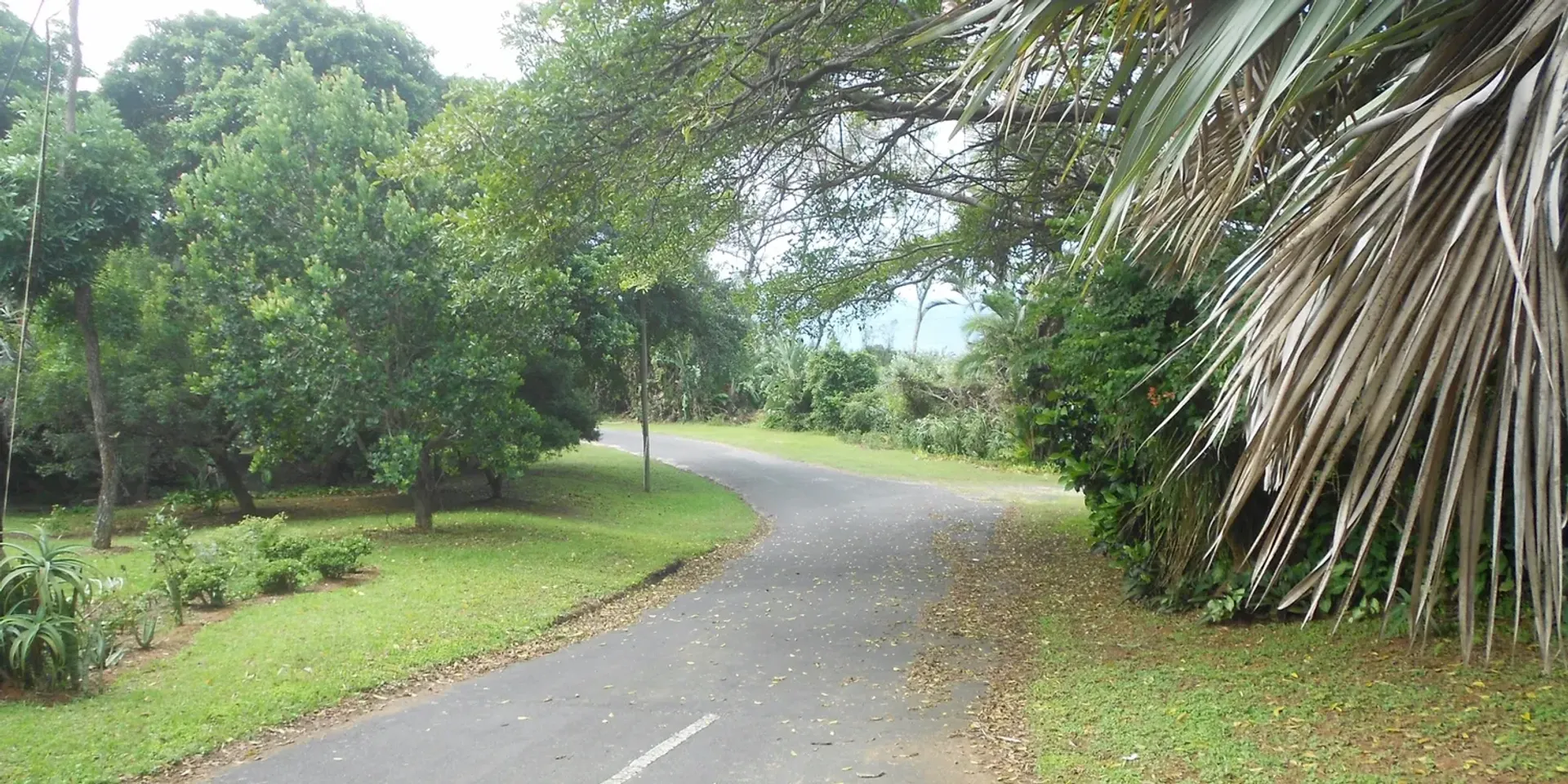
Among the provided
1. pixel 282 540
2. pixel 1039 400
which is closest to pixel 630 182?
pixel 282 540

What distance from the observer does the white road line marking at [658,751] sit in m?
5.11

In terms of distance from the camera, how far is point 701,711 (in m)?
6.30

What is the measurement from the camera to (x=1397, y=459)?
232 cm

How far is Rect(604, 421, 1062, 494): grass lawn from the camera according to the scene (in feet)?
77.9

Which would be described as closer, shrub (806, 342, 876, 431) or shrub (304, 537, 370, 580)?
shrub (304, 537, 370, 580)

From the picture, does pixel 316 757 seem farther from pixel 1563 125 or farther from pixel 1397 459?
pixel 1563 125

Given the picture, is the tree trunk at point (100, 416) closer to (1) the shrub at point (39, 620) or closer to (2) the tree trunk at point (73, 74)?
(2) the tree trunk at point (73, 74)

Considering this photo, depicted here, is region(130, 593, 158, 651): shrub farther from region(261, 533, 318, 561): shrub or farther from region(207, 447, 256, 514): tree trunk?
region(207, 447, 256, 514): tree trunk

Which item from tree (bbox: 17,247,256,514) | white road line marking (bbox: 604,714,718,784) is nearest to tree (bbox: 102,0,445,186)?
tree (bbox: 17,247,256,514)

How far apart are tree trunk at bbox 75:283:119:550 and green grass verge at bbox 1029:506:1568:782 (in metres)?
13.3

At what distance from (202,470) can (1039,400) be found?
17450 mm

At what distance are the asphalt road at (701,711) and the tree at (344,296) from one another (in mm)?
4747

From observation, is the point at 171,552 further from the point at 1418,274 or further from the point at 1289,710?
the point at 1418,274

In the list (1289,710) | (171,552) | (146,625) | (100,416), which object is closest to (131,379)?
(100,416)
